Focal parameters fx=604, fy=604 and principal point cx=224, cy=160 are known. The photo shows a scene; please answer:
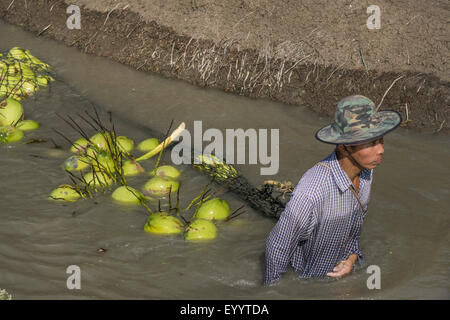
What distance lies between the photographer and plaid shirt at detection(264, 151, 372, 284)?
3.75 metres

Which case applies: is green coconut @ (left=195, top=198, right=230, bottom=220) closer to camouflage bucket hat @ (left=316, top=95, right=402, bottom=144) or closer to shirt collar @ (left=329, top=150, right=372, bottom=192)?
shirt collar @ (left=329, top=150, right=372, bottom=192)

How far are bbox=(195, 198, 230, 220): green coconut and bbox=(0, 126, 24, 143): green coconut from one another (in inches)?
109

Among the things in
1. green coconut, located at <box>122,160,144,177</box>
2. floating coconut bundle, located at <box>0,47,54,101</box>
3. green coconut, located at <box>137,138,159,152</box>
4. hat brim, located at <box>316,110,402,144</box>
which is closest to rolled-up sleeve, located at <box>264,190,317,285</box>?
hat brim, located at <box>316,110,402,144</box>

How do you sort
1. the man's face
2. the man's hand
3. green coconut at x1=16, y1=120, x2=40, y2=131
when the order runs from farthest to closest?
green coconut at x1=16, y1=120, x2=40, y2=131 → the man's hand → the man's face

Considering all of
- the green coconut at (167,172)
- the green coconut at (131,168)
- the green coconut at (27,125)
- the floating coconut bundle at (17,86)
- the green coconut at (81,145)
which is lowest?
the green coconut at (167,172)

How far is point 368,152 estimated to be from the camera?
3730 millimetres

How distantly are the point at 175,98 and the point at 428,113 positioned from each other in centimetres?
331

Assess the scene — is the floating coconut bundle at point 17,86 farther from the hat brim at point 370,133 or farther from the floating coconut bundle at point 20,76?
the hat brim at point 370,133

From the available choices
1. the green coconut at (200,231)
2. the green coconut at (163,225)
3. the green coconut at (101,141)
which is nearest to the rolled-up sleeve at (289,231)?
the green coconut at (200,231)

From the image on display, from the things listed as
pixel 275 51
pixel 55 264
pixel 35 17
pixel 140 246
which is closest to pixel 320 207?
pixel 140 246

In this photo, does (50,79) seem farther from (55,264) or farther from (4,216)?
(55,264)

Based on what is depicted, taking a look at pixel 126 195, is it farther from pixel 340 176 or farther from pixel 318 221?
pixel 340 176

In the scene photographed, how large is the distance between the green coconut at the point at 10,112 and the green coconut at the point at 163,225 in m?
2.86

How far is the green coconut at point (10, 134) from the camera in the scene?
6891mm
